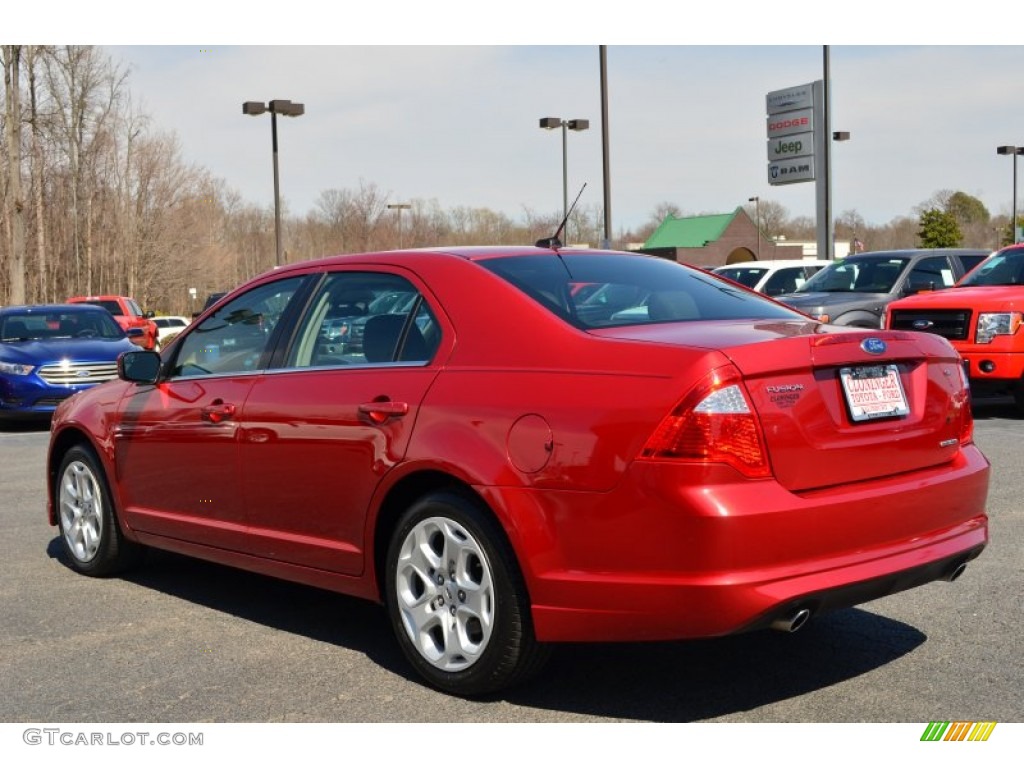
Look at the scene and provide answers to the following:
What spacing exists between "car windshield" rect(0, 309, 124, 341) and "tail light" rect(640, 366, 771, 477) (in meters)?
13.9

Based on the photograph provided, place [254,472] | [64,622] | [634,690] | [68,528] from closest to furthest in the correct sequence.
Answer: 1. [634,690]
2. [254,472]
3. [64,622]
4. [68,528]

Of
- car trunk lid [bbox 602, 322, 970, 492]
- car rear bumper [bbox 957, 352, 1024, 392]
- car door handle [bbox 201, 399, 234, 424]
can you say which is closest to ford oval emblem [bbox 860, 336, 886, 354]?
car trunk lid [bbox 602, 322, 970, 492]

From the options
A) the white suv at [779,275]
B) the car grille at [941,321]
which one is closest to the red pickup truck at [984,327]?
the car grille at [941,321]

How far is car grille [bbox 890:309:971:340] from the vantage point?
12742mm

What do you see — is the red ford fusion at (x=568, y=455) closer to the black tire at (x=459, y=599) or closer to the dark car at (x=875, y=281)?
the black tire at (x=459, y=599)

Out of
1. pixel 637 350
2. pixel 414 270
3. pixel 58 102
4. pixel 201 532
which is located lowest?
pixel 201 532

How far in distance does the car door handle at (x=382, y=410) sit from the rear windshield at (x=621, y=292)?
2.05ft

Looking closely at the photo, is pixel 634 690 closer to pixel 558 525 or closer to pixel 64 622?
pixel 558 525

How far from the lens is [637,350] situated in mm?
4055

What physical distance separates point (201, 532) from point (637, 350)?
2625 millimetres

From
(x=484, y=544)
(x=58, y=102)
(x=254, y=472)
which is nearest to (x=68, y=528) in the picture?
(x=254, y=472)

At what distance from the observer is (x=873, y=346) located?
424 cm

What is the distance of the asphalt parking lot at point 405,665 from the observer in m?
4.28

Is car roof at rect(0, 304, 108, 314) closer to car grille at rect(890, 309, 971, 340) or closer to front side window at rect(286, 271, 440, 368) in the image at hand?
car grille at rect(890, 309, 971, 340)
